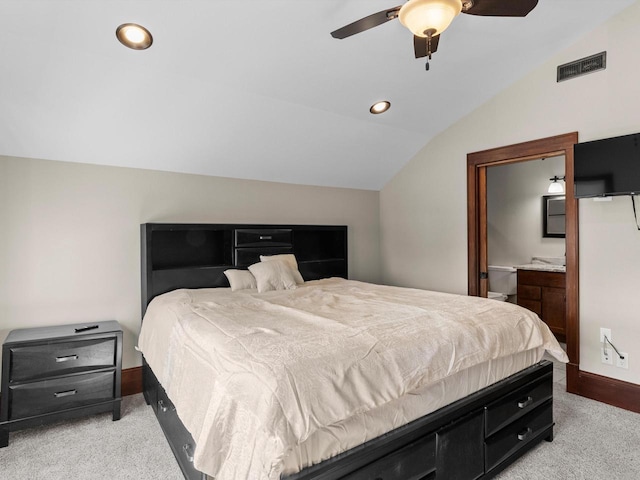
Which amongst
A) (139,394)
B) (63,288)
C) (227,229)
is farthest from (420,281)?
(63,288)

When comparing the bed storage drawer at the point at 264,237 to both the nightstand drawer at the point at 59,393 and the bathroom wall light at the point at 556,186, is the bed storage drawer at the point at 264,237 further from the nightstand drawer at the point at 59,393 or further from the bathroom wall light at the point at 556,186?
the bathroom wall light at the point at 556,186

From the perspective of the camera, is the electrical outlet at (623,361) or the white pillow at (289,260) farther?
the white pillow at (289,260)

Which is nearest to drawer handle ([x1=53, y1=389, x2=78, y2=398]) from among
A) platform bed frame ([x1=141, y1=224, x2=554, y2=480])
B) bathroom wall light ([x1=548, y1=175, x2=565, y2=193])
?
platform bed frame ([x1=141, y1=224, x2=554, y2=480])

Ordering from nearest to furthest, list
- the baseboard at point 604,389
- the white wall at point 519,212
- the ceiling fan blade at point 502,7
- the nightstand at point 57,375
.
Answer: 1. the ceiling fan blade at point 502,7
2. the nightstand at point 57,375
3. the baseboard at point 604,389
4. the white wall at point 519,212

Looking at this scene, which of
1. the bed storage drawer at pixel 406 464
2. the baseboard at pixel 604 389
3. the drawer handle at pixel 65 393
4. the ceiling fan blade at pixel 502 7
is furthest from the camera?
the baseboard at pixel 604 389

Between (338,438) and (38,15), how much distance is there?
8.49 ft

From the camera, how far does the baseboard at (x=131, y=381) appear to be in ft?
10.5

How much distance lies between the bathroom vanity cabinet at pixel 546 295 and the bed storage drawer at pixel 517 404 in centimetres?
236

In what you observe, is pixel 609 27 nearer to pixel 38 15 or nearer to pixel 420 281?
pixel 420 281

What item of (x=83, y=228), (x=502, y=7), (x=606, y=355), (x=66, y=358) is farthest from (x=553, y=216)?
(x=66, y=358)

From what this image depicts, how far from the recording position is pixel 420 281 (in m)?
4.53

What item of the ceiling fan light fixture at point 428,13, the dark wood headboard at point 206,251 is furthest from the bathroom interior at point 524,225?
the ceiling fan light fixture at point 428,13

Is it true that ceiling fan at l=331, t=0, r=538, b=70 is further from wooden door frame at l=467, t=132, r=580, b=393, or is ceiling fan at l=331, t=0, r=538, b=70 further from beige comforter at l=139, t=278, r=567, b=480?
wooden door frame at l=467, t=132, r=580, b=393

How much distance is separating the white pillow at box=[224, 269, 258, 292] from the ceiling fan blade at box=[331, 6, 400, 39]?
2225 mm
